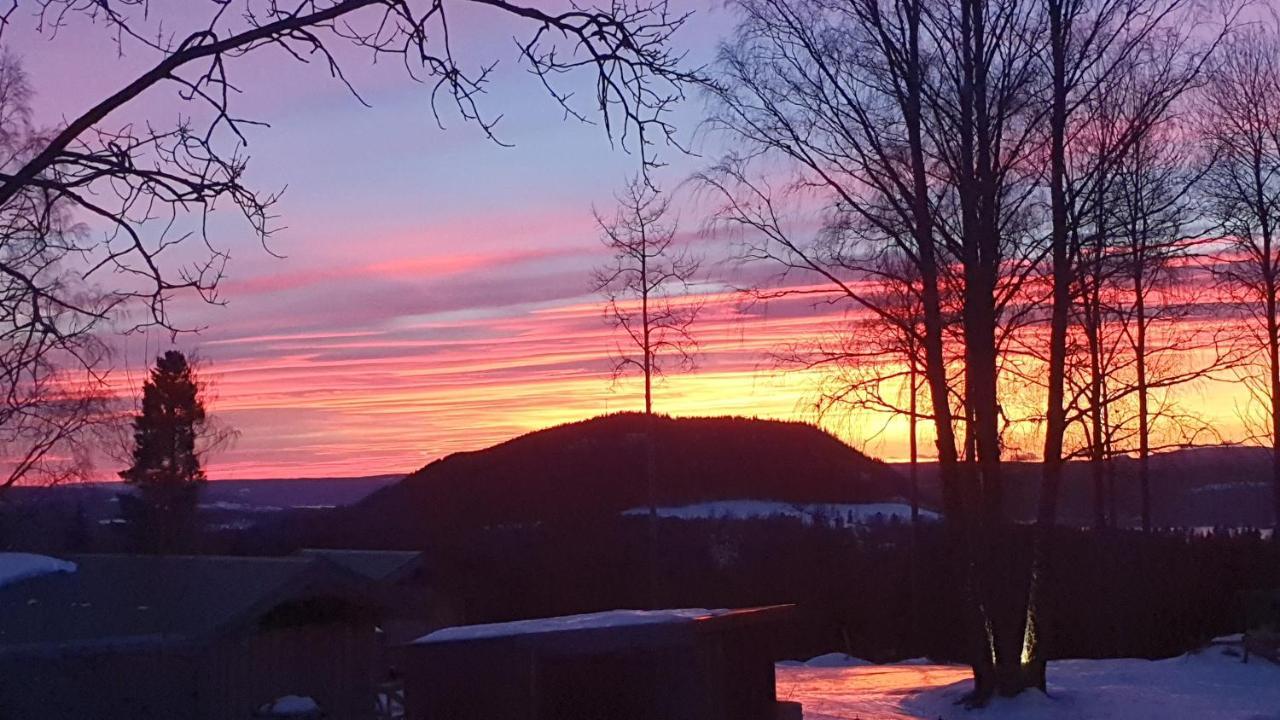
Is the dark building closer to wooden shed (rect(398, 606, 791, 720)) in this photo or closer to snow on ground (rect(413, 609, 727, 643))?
snow on ground (rect(413, 609, 727, 643))

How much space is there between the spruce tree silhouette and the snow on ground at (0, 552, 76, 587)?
940 inches

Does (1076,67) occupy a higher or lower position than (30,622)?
higher

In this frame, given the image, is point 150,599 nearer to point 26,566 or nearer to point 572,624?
point 26,566

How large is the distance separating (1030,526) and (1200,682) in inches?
193

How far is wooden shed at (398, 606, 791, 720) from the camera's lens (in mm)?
9867

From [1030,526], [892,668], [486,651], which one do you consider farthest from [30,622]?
[892,668]

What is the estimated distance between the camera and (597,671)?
1005 cm

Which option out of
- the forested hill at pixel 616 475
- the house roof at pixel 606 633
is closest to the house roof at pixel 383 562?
the forested hill at pixel 616 475

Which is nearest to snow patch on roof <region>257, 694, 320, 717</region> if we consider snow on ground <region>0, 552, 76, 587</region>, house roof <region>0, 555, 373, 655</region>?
house roof <region>0, 555, 373, 655</region>

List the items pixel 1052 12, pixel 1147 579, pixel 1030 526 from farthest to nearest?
pixel 1147 579 < pixel 1030 526 < pixel 1052 12

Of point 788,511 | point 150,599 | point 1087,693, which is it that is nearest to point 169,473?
point 788,511

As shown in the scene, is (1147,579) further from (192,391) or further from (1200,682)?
(192,391)

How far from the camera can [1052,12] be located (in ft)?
68.1

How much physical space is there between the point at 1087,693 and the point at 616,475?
39803 millimetres
